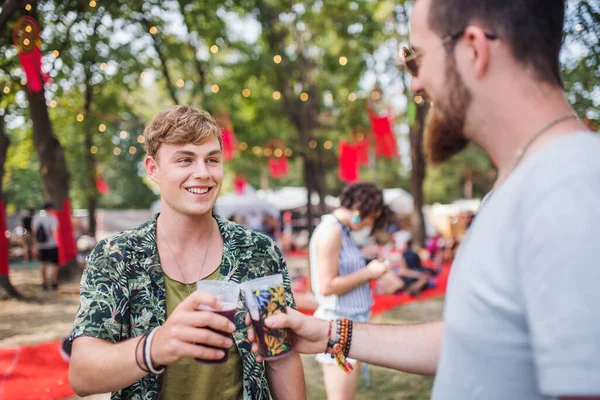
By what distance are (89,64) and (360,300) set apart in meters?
12.4

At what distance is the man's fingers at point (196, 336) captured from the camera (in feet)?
4.51

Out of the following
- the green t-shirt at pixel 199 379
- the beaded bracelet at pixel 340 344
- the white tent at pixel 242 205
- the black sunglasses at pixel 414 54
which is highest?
the black sunglasses at pixel 414 54

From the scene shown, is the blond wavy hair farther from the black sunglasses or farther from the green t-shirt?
the black sunglasses

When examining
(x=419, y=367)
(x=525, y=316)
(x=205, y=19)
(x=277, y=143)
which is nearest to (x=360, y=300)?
(x=419, y=367)

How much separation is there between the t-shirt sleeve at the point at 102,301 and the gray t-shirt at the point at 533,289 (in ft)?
3.99

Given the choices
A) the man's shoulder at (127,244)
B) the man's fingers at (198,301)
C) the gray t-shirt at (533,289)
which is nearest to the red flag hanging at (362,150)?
the man's shoulder at (127,244)

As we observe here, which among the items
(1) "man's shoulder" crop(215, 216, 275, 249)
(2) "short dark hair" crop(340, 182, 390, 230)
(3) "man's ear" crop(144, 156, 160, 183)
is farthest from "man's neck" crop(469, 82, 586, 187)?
(2) "short dark hair" crop(340, 182, 390, 230)

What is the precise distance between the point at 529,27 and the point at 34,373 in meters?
6.00

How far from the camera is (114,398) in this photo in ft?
6.16

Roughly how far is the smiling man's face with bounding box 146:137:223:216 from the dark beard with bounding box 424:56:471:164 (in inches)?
44.9

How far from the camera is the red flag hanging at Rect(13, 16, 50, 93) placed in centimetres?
660

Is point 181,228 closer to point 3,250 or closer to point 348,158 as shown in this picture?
point 3,250

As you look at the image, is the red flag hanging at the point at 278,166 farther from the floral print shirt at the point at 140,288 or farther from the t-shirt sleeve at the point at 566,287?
the t-shirt sleeve at the point at 566,287

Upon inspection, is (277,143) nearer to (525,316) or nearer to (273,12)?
(273,12)
